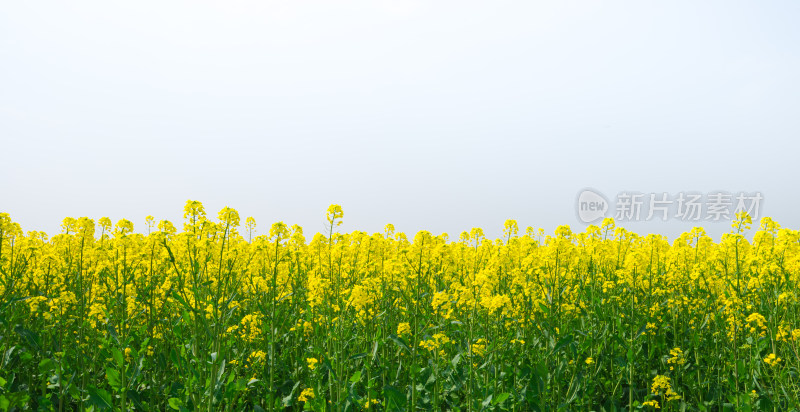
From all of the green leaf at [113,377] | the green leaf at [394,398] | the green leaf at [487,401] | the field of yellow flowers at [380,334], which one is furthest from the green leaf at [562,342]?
the green leaf at [113,377]

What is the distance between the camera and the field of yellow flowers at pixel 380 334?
3951 millimetres

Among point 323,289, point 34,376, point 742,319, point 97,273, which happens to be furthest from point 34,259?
point 742,319

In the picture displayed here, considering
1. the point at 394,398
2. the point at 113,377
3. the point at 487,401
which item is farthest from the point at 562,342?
the point at 113,377

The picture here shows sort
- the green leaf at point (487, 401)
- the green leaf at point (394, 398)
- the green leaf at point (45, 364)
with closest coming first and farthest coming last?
the green leaf at point (487, 401) < the green leaf at point (394, 398) < the green leaf at point (45, 364)

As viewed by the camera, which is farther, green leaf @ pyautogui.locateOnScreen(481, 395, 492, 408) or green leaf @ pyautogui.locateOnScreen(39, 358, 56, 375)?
→ green leaf @ pyautogui.locateOnScreen(39, 358, 56, 375)

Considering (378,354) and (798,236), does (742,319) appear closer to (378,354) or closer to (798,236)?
(798,236)

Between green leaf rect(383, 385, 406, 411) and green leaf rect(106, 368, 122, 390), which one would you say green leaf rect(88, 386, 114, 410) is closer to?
green leaf rect(106, 368, 122, 390)

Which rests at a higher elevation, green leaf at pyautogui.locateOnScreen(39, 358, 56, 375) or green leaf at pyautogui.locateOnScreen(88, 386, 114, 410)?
green leaf at pyautogui.locateOnScreen(39, 358, 56, 375)

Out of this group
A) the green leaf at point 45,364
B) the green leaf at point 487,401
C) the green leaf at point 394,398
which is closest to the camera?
the green leaf at point 487,401

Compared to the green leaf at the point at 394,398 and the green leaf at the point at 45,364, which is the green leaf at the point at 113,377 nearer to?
the green leaf at the point at 45,364

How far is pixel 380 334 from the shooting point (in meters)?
4.49

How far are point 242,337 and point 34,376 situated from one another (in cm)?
255

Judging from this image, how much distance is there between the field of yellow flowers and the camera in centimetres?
395

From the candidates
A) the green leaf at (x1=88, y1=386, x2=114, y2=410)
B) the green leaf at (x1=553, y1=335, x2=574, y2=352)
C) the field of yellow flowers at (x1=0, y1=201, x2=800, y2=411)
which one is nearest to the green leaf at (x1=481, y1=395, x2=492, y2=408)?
the field of yellow flowers at (x1=0, y1=201, x2=800, y2=411)
